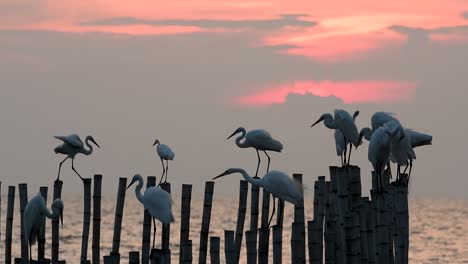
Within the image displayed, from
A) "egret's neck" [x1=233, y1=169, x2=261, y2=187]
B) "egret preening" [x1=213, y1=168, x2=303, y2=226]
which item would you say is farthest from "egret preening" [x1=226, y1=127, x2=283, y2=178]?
"egret preening" [x1=213, y1=168, x2=303, y2=226]

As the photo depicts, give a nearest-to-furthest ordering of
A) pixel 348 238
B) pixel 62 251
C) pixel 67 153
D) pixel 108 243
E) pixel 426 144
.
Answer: pixel 348 238, pixel 426 144, pixel 67 153, pixel 62 251, pixel 108 243

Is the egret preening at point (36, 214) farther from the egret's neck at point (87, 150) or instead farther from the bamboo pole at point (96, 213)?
the egret's neck at point (87, 150)

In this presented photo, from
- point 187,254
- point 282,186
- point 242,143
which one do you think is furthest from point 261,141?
point 187,254

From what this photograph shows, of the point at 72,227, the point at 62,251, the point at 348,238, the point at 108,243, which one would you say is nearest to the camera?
the point at 348,238

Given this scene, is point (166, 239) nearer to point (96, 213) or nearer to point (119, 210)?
point (119, 210)

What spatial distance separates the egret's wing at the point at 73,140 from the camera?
21.6m

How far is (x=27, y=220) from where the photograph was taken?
16.8 metres

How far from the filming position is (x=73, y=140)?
2167cm

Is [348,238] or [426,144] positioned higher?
[426,144]

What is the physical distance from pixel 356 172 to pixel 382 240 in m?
1.13

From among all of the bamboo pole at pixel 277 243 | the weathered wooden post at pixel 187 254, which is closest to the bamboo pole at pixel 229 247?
the weathered wooden post at pixel 187 254

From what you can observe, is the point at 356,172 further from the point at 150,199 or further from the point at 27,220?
the point at 27,220

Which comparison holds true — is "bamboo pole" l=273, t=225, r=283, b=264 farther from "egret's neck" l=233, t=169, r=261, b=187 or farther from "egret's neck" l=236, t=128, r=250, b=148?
"egret's neck" l=236, t=128, r=250, b=148

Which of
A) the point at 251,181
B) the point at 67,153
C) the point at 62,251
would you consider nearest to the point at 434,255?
the point at 62,251
